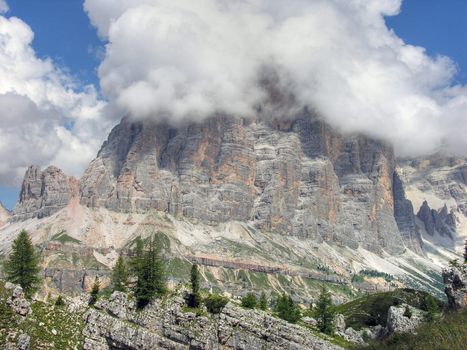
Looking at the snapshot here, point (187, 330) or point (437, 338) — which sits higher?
point (187, 330)

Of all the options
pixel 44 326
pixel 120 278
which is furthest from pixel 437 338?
pixel 120 278

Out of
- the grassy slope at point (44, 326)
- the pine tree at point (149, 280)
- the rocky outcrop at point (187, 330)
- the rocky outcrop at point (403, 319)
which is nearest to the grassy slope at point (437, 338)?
the rocky outcrop at point (187, 330)

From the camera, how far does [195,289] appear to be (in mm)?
102312

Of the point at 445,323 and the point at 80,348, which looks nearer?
the point at 445,323

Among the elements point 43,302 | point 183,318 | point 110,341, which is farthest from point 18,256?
point 183,318

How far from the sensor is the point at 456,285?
96.4 meters

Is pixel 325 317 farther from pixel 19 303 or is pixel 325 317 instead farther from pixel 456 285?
pixel 19 303

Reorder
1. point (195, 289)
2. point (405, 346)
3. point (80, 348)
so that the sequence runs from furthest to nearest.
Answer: point (195, 289)
point (80, 348)
point (405, 346)

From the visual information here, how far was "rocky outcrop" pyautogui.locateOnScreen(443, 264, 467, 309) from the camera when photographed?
94.6m

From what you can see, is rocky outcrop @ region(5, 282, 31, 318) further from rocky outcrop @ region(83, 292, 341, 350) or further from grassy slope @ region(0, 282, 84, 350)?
rocky outcrop @ region(83, 292, 341, 350)

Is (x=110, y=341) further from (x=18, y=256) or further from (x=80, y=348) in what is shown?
(x=18, y=256)

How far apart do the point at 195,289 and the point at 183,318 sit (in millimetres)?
7632

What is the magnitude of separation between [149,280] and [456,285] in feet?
157

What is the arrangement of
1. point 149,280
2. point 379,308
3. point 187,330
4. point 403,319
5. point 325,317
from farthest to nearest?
point 379,308 → point 325,317 → point 403,319 → point 149,280 → point 187,330
